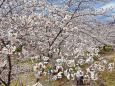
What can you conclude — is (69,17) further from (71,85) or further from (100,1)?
(71,85)

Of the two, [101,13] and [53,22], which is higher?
[101,13]

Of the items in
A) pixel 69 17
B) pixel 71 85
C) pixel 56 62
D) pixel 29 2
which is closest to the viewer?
pixel 56 62

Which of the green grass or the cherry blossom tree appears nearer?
the cherry blossom tree

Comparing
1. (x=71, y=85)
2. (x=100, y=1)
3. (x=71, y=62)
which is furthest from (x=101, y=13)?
(x=71, y=85)

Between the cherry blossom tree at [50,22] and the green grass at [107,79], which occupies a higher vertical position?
the cherry blossom tree at [50,22]

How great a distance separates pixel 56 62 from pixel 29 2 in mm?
2859

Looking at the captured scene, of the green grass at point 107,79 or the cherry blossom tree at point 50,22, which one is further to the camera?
the green grass at point 107,79

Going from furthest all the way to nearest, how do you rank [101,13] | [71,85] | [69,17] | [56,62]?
[71,85]
[101,13]
[69,17]
[56,62]

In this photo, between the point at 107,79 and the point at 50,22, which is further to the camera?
the point at 107,79

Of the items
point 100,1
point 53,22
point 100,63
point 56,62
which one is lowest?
point 100,63

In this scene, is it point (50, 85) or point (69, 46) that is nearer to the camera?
point (69, 46)

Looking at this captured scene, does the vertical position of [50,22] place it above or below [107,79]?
above

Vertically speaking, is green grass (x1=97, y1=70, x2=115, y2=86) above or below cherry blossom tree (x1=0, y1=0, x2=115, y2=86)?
below

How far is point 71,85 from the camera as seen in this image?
25.2 feet
